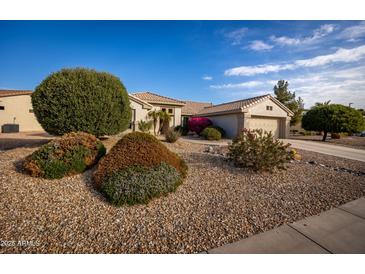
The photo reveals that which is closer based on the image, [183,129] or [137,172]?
[137,172]

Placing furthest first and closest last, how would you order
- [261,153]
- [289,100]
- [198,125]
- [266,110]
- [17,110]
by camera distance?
[289,100]
[17,110]
[198,125]
[266,110]
[261,153]

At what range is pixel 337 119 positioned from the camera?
17.1 m

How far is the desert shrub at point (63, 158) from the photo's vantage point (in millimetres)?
4371

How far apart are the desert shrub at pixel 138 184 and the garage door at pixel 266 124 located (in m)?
14.3

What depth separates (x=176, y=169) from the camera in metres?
4.51

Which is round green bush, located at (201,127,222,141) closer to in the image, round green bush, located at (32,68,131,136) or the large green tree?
round green bush, located at (32,68,131,136)

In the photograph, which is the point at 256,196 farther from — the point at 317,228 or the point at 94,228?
the point at 94,228

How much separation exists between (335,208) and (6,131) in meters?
24.3

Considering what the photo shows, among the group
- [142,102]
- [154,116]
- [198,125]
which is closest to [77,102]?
[142,102]

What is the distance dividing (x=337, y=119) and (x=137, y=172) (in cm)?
2106

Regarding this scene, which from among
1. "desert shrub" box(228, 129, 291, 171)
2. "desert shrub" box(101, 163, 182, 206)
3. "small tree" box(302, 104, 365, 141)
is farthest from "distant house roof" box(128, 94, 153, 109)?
"small tree" box(302, 104, 365, 141)

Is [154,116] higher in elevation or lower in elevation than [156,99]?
lower

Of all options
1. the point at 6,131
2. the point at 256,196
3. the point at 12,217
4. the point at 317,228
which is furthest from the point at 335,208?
the point at 6,131

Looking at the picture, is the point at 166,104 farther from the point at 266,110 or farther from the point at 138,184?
the point at 138,184
